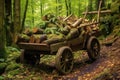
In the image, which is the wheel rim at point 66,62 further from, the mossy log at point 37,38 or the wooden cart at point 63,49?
the mossy log at point 37,38

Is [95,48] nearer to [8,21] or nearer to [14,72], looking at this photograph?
A: [14,72]

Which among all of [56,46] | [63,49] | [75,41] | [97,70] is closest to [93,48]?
[75,41]

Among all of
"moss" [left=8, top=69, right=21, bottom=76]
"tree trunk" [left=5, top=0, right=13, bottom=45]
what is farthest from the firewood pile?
"tree trunk" [left=5, top=0, right=13, bottom=45]

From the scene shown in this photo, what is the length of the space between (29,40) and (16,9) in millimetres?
5898

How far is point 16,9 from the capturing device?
15.8 m

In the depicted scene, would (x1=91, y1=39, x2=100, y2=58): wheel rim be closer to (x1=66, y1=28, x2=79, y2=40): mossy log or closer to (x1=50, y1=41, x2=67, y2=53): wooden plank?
(x1=66, y1=28, x2=79, y2=40): mossy log

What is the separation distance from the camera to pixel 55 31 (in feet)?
35.2

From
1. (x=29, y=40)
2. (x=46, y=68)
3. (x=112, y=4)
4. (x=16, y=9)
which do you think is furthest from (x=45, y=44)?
(x=112, y=4)

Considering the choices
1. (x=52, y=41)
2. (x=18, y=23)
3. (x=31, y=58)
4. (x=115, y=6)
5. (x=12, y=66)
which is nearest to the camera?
(x=52, y=41)

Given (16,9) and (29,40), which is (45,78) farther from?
A: (16,9)

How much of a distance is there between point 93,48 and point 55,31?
2.64 meters

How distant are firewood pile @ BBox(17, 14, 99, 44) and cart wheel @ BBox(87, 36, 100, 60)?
56 centimetres

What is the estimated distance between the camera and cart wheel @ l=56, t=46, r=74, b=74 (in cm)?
971

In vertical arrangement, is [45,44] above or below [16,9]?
below
